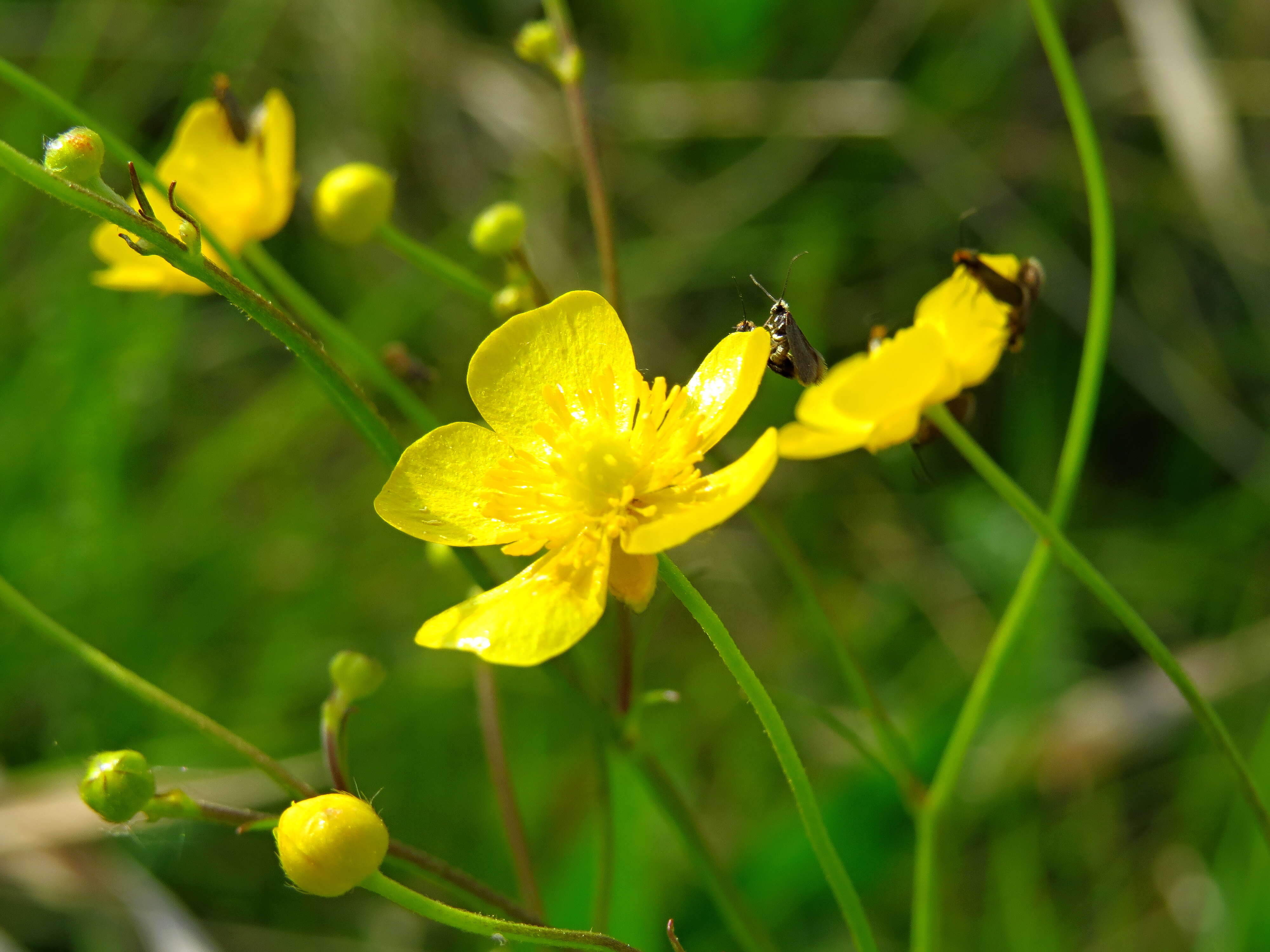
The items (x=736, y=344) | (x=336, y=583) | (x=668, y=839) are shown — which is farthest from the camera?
(x=336, y=583)

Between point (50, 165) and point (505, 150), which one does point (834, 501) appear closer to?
point (505, 150)

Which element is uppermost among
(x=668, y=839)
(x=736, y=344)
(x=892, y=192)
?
(x=892, y=192)

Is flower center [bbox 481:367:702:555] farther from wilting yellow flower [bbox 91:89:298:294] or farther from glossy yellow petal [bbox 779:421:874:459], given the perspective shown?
wilting yellow flower [bbox 91:89:298:294]

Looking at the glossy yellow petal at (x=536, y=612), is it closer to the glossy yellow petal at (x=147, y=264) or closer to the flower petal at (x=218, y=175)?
the glossy yellow petal at (x=147, y=264)

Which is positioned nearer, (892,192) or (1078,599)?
(1078,599)

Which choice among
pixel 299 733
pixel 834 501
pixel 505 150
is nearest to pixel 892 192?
pixel 834 501

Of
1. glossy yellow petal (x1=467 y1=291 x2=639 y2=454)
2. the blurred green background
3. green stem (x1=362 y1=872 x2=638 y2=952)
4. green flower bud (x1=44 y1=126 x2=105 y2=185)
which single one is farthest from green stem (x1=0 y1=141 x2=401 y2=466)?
the blurred green background

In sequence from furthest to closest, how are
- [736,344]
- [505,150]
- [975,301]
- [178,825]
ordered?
[505,150]
[178,825]
[975,301]
[736,344]
